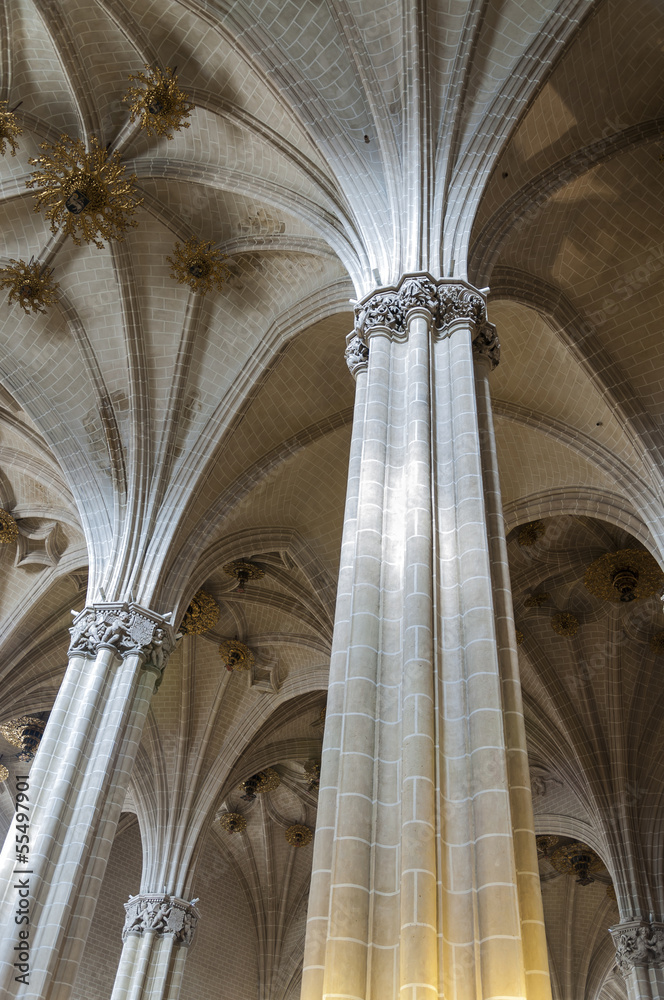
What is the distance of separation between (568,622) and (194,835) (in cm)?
762

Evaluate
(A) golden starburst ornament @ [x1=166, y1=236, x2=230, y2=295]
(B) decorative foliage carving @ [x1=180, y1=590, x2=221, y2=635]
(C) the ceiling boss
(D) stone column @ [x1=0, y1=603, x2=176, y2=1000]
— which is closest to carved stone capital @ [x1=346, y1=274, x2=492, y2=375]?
(C) the ceiling boss

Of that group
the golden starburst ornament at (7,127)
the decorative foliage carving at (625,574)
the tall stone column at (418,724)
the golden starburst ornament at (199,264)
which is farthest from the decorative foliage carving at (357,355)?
the decorative foliage carving at (625,574)

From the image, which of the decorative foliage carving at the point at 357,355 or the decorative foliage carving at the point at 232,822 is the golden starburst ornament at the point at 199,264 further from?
the decorative foliage carving at the point at 232,822

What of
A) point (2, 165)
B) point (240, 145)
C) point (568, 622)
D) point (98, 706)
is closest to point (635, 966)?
point (568, 622)

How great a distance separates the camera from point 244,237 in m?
12.1

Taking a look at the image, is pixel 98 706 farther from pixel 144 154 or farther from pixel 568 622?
pixel 568 622

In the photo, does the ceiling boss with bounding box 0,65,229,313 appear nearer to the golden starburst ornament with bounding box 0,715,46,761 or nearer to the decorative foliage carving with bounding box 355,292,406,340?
the decorative foliage carving with bounding box 355,292,406,340

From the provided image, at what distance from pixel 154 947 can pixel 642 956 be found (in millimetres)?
7455

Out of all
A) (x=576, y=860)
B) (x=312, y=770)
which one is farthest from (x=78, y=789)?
(x=576, y=860)

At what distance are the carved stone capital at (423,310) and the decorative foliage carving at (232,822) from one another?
49.7ft

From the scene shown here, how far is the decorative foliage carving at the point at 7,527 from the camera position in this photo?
50.4 feet

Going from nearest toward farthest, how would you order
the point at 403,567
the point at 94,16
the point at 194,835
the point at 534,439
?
the point at 403,567 < the point at 94,16 < the point at 534,439 < the point at 194,835

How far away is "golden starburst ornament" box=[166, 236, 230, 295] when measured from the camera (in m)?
12.2

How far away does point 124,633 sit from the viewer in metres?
10.7
